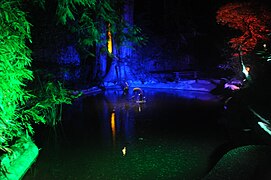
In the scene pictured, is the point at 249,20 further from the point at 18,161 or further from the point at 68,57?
the point at 18,161

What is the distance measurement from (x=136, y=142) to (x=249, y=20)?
8812 mm

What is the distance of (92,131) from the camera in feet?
27.0

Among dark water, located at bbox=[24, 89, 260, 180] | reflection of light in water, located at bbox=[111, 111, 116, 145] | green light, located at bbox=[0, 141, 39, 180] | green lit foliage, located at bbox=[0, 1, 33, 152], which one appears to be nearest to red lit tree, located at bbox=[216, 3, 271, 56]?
dark water, located at bbox=[24, 89, 260, 180]

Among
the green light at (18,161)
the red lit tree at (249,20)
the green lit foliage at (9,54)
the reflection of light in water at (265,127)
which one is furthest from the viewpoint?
the red lit tree at (249,20)

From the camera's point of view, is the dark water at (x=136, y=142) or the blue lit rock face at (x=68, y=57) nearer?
the dark water at (x=136, y=142)

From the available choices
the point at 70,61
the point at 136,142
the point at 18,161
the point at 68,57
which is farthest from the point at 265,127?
the point at 70,61

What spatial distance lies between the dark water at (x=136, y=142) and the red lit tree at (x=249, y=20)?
3788mm

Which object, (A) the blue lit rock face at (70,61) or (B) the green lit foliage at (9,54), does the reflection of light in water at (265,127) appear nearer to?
(B) the green lit foliage at (9,54)

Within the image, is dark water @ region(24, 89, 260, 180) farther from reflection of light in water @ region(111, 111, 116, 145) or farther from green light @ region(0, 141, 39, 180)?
green light @ region(0, 141, 39, 180)

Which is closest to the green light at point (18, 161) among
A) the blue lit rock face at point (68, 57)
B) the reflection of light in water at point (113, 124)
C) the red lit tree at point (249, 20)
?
the reflection of light in water at point (113, 124)

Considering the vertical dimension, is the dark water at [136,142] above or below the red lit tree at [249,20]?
below

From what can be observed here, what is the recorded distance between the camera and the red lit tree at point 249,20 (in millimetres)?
12266

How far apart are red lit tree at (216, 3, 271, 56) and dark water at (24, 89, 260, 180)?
379 cm

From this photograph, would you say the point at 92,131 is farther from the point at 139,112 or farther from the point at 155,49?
the point at 155,49
